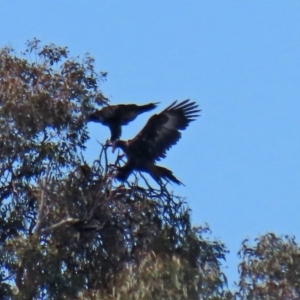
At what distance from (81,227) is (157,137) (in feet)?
5.22

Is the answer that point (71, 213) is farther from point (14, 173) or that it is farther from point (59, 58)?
point (59, 58)

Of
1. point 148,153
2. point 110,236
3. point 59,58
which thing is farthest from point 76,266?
point 59,58

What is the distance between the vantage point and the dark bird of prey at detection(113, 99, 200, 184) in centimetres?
1862

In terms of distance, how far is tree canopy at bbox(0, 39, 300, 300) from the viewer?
16656 mm

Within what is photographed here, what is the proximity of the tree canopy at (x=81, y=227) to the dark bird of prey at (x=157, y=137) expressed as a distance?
9.2 inches

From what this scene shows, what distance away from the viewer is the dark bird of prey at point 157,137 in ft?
61.1

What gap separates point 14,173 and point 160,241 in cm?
273

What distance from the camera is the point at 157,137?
18.7 m

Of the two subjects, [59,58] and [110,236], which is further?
[59,58]

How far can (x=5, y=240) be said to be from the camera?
18.6 m

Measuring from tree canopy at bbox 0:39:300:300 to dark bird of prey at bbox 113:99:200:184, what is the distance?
0.76 ft

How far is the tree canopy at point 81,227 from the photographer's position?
16.7 metres

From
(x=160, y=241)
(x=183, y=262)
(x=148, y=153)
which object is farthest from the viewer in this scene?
(x=148, y=153)

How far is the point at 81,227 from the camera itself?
18406mm
